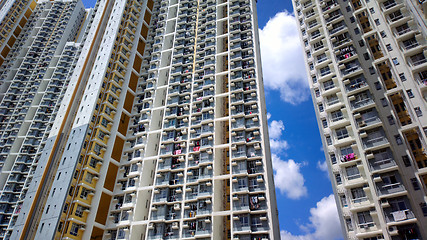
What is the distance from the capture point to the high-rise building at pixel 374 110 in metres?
34.8

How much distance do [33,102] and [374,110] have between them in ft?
235

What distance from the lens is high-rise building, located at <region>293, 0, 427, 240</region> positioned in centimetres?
3475

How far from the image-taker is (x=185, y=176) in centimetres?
4872

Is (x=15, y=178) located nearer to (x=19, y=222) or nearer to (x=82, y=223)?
(x=19, y=222)

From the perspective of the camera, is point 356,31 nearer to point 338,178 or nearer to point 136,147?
point 338,178

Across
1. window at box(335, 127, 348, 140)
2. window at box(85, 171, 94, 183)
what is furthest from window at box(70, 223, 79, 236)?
window at box(335, 127, 348, 140)

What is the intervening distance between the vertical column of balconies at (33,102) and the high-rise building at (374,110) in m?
54.3

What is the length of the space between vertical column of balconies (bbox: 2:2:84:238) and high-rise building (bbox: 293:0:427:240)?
54.3 meters

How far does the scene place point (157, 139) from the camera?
55719 mm

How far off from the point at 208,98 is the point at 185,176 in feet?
47.4

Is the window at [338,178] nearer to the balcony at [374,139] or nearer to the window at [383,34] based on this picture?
the balcony at [374,139]

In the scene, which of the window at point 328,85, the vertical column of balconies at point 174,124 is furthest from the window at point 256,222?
the window at point 328,85

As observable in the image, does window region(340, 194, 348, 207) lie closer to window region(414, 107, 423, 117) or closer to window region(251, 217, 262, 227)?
window region(251, 217, 262, 227)

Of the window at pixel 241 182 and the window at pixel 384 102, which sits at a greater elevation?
the window at pixel 384 102
